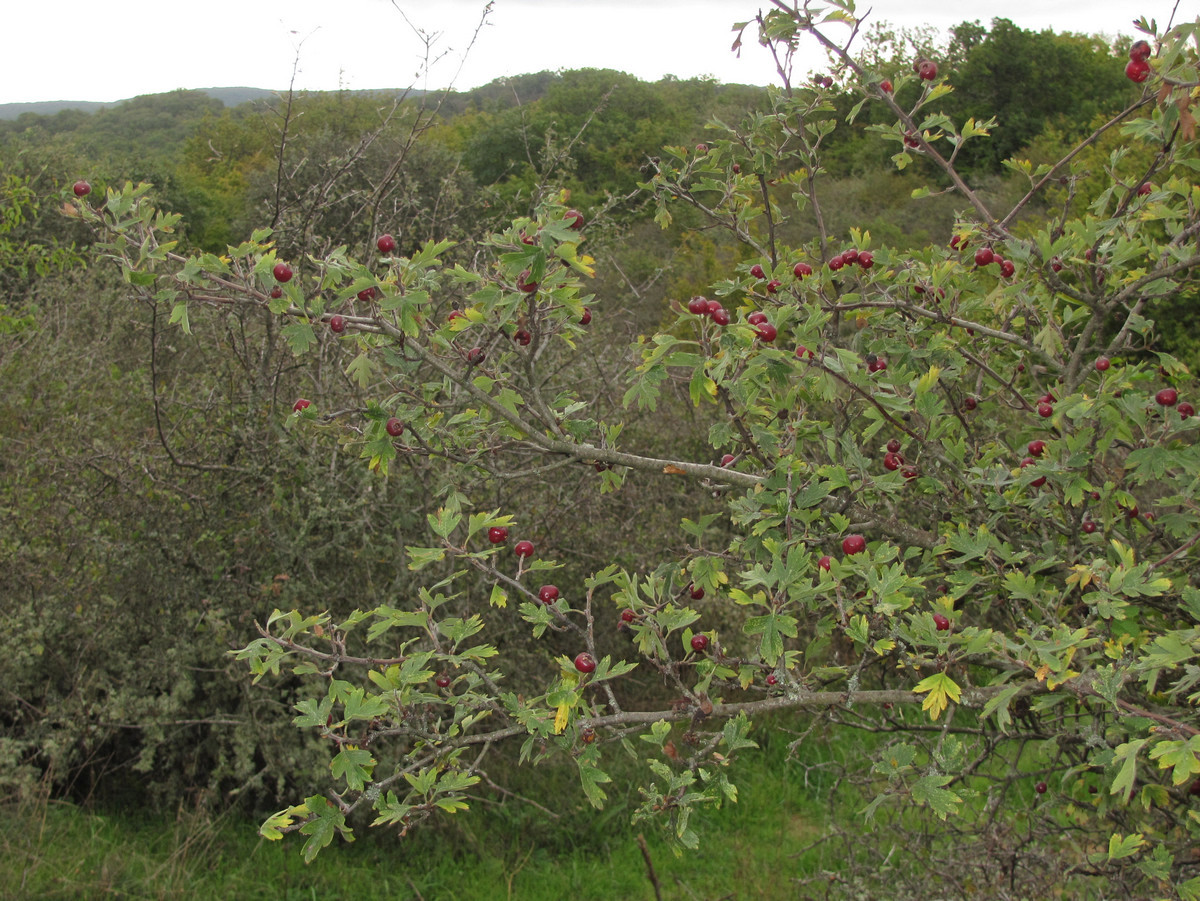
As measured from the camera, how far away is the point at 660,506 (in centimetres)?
507

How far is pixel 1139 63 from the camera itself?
5.70ft

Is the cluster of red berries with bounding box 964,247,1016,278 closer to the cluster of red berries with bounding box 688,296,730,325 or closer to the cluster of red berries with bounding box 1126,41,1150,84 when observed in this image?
the cluster of red berries with bounding box 1126,41,1150,84

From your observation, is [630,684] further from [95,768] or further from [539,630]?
[539,630]

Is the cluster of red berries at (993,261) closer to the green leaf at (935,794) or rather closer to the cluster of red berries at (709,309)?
the cluster of red berries at (709,309)

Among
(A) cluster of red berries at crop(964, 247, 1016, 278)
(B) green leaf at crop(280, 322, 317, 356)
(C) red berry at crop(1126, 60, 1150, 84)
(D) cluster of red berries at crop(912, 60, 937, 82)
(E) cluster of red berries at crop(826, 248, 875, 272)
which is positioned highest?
(D) cluster of red berries at crop(912, 60, 937, 82)

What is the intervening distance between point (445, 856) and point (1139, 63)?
3.73 m

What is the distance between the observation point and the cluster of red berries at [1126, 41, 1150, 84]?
173cm

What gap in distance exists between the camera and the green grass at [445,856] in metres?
3.27

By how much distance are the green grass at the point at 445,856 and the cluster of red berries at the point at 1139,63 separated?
2.49 metres

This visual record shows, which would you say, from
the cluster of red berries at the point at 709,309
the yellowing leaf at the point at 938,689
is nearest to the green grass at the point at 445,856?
the yellowing leaf at the point at 938,689

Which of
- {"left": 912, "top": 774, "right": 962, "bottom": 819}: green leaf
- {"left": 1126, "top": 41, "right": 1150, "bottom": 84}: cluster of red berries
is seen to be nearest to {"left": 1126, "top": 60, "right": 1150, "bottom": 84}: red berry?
{"left": 1126, "top": 41, "right": 1150, "bottom": 84}: cluster of red berries

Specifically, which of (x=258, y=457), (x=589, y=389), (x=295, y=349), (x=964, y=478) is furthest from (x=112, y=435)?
(x=964, y=478)

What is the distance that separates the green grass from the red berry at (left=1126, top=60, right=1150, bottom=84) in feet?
8.16

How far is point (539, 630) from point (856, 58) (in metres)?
1.76
